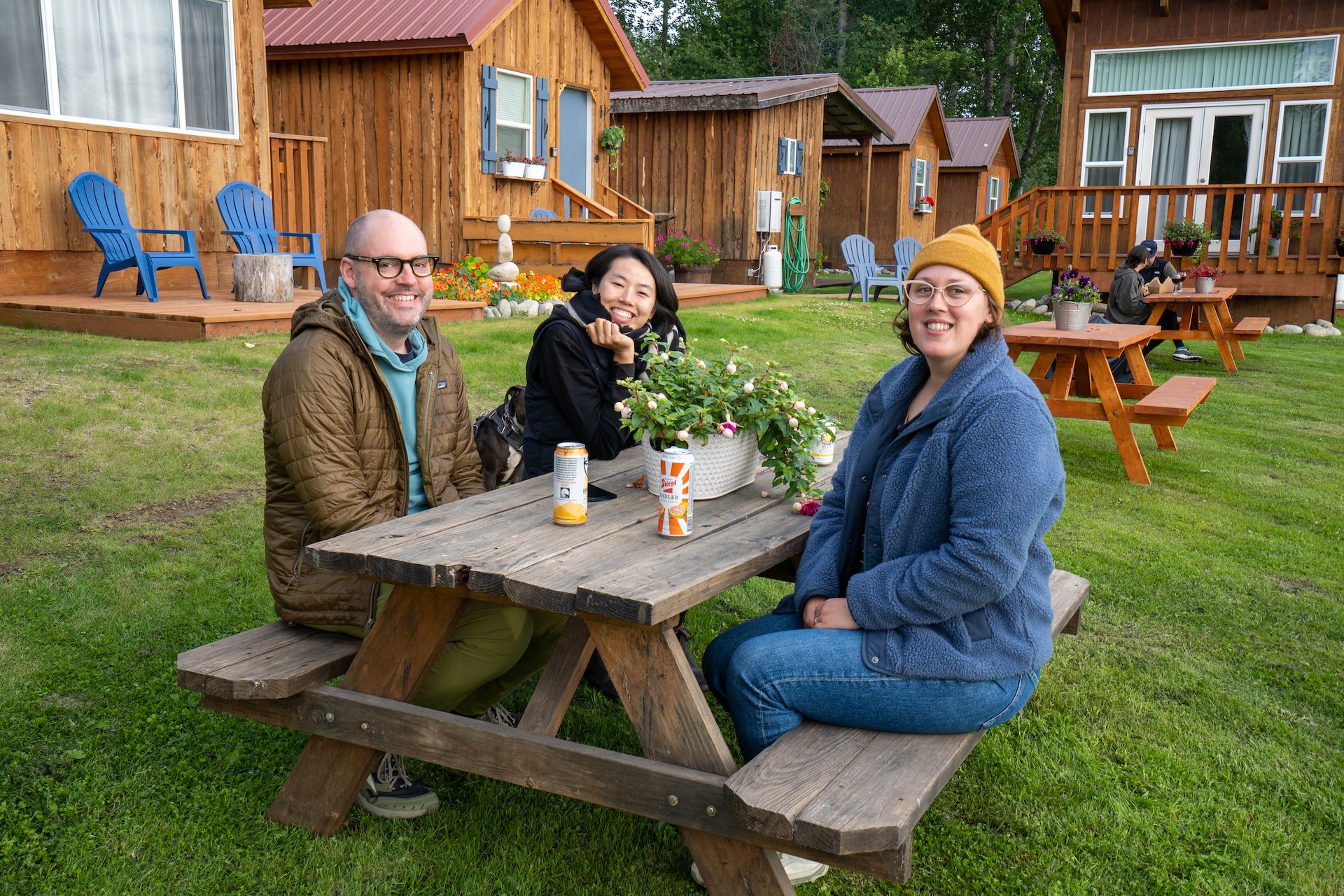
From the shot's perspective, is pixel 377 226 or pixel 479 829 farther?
pixel 377 226

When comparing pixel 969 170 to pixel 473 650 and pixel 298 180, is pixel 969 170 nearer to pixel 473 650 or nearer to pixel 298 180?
pixel 298 180

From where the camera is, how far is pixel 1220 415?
8680mm

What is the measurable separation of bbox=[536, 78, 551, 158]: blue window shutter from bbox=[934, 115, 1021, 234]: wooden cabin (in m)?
16.7

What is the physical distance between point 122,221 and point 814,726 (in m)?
8.76

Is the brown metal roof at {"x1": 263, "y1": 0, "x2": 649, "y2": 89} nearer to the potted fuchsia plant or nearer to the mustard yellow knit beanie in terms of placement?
the potted fuchsia plant

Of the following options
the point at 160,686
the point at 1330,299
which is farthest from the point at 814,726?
the point at 1330,299

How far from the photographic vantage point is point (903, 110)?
80.3ft

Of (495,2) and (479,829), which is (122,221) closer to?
(495,2)

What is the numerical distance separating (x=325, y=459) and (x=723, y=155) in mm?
15077

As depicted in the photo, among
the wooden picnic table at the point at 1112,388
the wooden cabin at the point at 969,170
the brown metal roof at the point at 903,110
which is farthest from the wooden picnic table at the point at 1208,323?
the wooden cabin at the point at 969,170

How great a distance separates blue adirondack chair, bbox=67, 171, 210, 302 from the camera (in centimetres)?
880

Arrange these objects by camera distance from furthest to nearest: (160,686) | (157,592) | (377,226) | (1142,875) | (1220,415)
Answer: (1220,415) → (157,592) → (160,686) → (377,226) → (1142,875)

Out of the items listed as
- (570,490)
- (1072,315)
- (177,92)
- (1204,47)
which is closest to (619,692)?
(570,490)

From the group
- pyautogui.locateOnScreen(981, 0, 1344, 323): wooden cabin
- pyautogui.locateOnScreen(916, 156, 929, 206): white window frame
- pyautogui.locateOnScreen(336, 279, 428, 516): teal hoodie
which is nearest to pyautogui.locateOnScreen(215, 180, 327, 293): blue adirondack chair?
pyautogui.locateOnScreen(336, 279, 428, 516): teal hoodie
